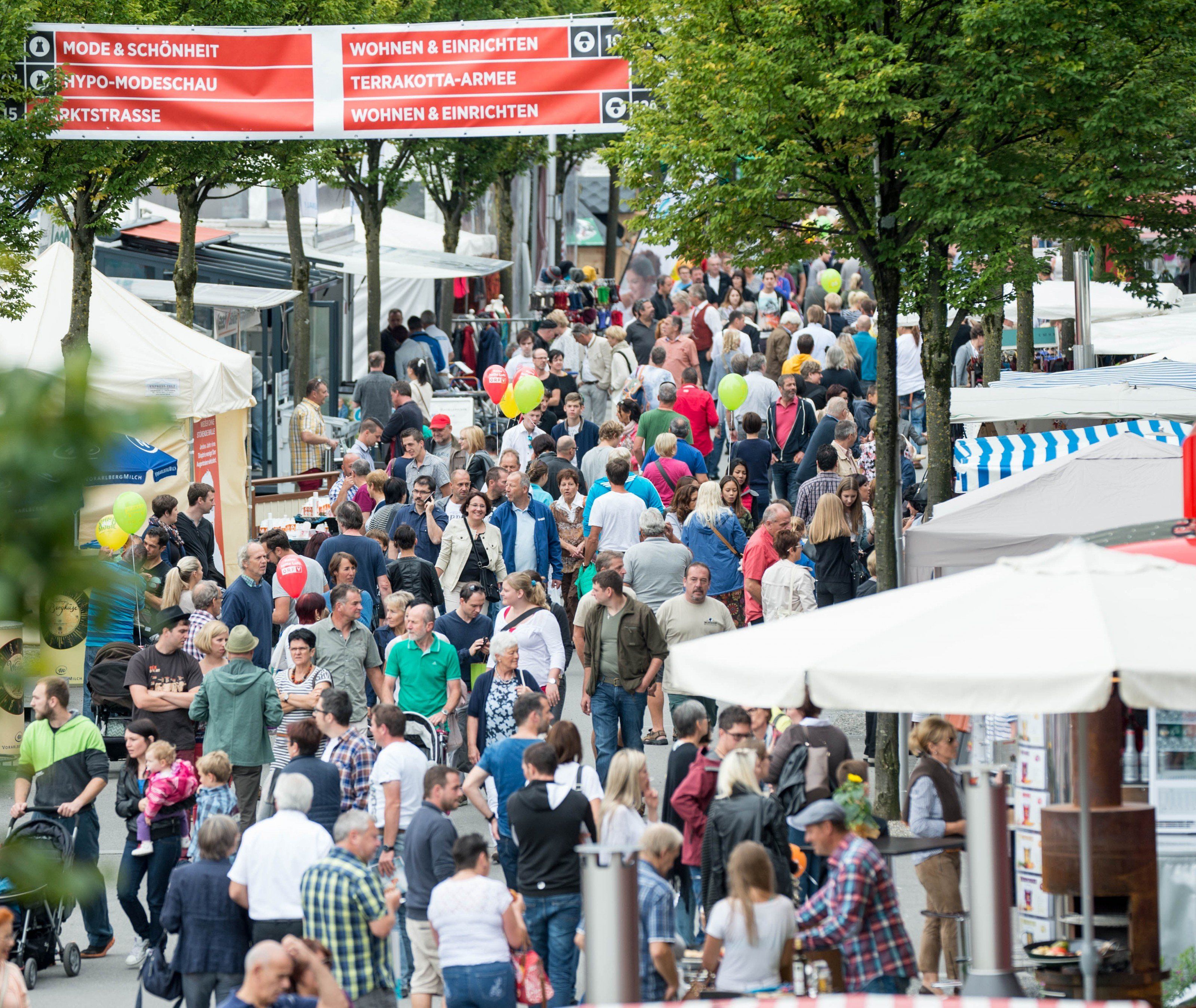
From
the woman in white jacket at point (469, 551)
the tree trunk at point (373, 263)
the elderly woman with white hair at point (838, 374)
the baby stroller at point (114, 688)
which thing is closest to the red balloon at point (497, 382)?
the elderly woman with white hair at point (838, 374)

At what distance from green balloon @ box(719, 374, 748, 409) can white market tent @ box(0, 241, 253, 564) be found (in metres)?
5.59

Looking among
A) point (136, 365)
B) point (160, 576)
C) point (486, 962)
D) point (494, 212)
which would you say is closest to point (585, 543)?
point (160, 576)

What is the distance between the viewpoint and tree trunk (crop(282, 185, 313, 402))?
2539 centimetres

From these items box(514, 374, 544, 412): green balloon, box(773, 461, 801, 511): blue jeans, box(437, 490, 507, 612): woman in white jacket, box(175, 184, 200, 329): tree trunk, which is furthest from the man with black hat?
box(175, 184, 200, 329): tree trunk

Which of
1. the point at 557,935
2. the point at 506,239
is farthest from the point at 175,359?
the point at 506,239

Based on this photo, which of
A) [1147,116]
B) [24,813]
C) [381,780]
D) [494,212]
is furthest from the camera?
[494,212]

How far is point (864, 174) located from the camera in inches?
486

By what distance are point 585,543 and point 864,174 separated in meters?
4.50

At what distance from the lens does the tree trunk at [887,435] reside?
40.0 ft

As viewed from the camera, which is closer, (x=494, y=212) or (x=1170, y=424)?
(x=1170, y=424)

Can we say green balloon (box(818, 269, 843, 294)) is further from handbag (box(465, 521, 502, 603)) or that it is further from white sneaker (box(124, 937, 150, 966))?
white sneaker (box(124, 937, 150, 966))

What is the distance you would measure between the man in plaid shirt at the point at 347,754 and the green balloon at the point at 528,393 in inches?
385

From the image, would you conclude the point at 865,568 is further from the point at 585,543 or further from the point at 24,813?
the point at 24,813

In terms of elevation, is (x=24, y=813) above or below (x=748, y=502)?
below
